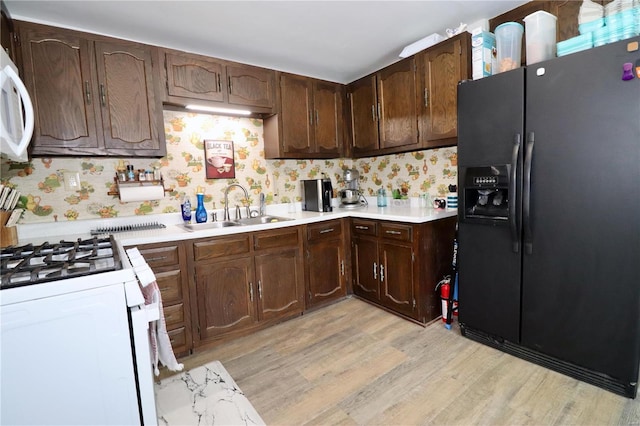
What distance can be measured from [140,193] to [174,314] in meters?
0.94

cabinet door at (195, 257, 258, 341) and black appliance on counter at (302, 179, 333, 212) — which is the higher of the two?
black appliance on counter at (302, 179, 333, 212)

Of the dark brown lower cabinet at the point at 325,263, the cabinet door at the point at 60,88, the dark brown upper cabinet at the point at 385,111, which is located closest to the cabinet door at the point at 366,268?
the dark brown lower cabinet at the point at 325,263

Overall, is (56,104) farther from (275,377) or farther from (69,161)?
(275,377)

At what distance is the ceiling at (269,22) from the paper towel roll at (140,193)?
1083mm

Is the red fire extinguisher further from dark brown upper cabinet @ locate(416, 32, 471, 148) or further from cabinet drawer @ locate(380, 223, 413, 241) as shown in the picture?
dark brown upper cabinet @ locate(416, 32, 471, 148)

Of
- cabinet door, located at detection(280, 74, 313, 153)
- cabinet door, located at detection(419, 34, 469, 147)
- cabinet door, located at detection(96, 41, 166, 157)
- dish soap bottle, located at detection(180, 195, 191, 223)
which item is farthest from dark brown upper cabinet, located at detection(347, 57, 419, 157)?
cabinet door, located at detection(96, 41, 166, 157)

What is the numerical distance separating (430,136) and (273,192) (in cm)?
160

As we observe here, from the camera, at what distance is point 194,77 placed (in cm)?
239

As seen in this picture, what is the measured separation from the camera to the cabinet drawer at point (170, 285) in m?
2.03

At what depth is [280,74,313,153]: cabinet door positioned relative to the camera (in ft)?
9.44

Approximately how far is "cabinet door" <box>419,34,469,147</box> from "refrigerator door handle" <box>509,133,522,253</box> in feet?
1.96

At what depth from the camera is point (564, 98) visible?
161 cm

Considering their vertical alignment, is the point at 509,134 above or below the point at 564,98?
below

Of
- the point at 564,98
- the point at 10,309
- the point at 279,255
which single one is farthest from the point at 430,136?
the point at 10,309
